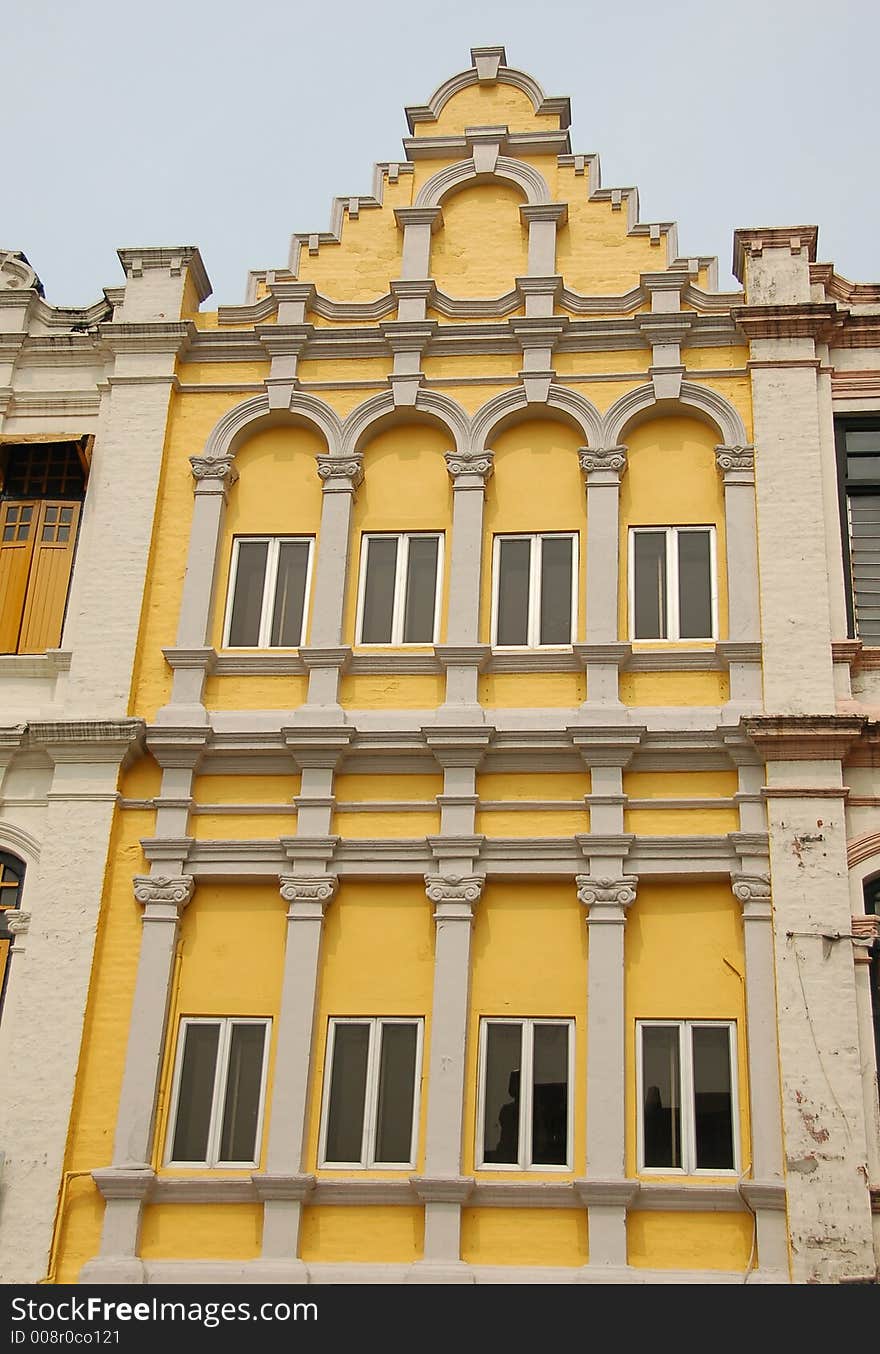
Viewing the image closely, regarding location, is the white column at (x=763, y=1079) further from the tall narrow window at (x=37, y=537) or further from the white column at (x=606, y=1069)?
the tall narrow window at (x=37, y=537)

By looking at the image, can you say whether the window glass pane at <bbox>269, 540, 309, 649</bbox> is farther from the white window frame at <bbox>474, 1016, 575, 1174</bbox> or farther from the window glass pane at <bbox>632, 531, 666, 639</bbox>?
the white window frame at <bbox>474, 1016, 575, 1174</bbox>

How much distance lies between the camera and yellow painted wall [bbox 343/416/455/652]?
17375mm

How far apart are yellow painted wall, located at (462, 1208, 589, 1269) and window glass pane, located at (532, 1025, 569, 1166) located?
0.48m

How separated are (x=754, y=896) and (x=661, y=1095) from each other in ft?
6.60

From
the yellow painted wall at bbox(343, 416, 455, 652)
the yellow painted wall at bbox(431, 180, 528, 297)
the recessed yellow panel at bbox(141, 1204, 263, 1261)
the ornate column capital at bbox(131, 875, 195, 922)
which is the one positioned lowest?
the recessed yellow panel at bbox(141, 1204, 263, 1261)

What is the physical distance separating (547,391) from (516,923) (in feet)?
19.3

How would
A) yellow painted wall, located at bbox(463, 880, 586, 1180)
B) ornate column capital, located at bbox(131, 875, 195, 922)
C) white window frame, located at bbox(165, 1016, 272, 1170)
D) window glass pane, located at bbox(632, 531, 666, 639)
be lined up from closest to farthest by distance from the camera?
white window frame, located at bbox(165, 1016, 272, 1170), yellow painted wall, located at bbox(463, 880, 586, 1180), ornate column capital, located at bbox(131, 875, 195, 922), window glass pane, located at bbox(632, 531, 666, 639)

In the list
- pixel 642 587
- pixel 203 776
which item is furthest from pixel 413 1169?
pixel 642 587

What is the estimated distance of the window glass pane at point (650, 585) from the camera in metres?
16.6

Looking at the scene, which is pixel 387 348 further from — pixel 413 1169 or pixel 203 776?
pixel 413 1169

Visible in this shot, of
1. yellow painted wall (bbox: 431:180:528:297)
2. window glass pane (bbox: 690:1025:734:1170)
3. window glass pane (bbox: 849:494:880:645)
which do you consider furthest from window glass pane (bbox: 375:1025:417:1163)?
yellow painted wall (bbox: 431:180:528:297)

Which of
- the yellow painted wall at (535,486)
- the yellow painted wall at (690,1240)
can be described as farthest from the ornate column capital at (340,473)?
the yellow painted wall at (690,1240)

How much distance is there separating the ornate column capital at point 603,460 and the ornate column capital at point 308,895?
515 cm

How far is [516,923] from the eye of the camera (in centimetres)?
1541
